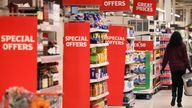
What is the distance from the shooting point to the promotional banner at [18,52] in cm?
489

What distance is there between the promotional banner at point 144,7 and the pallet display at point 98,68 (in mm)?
3621

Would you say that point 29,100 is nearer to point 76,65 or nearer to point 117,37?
point 76,65

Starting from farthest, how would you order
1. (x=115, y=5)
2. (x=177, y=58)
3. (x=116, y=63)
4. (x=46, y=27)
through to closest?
(x=177, y=58) < (x=115, y=5) < (x=116, y=63) < (x=46, y=27)

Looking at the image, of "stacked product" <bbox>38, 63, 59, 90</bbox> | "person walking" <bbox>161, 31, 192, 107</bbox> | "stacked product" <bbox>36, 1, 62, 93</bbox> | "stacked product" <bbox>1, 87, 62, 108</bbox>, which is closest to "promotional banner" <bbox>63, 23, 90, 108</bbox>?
"stacked product" <bbox>36, 1, 62, 93</bbox>

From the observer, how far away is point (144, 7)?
11.6m

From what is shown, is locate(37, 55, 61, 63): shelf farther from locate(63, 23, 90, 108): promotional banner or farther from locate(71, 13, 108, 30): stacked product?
locate(71, 13, 108, 30): stacked product

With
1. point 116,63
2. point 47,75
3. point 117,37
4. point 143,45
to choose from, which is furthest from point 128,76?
point 47,75

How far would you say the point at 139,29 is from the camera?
12992 mm

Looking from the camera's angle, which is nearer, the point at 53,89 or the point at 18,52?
the point at 18,52

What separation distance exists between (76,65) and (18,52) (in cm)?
217

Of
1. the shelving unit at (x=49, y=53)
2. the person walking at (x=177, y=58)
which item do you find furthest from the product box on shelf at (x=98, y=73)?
the person walking at (x=177, y=58)

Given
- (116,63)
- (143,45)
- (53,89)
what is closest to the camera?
(53,89)

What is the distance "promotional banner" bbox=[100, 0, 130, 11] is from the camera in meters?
9.32

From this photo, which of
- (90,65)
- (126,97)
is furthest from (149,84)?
(90,65)
